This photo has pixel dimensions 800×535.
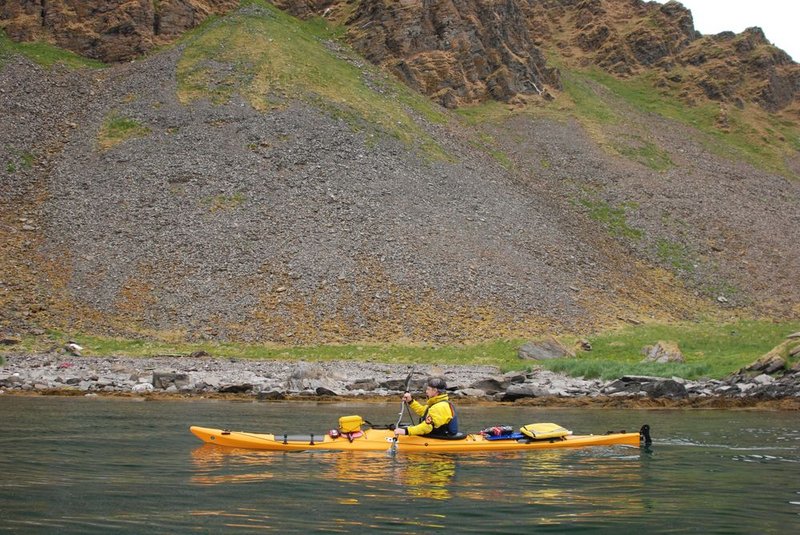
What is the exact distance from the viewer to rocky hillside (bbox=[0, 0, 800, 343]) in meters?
44.7

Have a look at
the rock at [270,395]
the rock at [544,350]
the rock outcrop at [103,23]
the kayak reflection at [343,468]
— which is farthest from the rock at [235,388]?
the rock outcrop at [103,23]

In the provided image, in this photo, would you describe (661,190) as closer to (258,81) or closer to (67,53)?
(258,81)

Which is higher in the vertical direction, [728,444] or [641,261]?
[641,261]

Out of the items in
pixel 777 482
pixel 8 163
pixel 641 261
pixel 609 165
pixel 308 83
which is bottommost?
pixel 777 482

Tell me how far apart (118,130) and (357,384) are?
1343 inches

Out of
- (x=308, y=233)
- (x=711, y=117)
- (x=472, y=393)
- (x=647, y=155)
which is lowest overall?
(x=472, y=393)

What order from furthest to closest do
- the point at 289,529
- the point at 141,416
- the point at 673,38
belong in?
the point at 673,38 < the point at 141,416 < the point at 289,529

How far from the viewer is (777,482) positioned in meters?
15.1

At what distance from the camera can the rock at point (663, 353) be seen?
130 ft

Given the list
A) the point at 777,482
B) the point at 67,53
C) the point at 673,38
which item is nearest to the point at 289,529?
the point at 777,482

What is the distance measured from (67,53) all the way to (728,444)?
66008mm

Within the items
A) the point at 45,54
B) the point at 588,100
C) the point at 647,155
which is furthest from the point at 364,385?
the point at 588,100

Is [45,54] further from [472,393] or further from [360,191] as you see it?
[472,393]

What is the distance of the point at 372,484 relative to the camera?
14.7m
